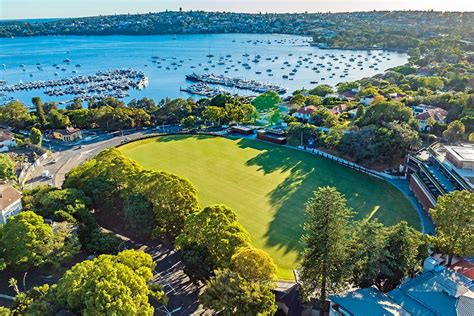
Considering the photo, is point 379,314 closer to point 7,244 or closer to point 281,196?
point 281,196

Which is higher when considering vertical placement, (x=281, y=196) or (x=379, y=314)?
(x=379, y=314)

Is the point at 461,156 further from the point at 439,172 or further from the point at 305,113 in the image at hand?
the point at 305,113

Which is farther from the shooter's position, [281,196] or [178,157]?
[178,157]

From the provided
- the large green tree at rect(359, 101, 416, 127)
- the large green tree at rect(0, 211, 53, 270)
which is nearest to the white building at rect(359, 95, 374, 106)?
the large green tree at rect(359, 101, 416, 127)

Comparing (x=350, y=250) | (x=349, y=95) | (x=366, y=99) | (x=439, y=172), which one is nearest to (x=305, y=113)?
(x=366, y=99)

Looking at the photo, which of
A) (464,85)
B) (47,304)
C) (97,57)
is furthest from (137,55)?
(47,304)

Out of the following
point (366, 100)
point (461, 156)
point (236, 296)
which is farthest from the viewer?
point (366, 100)

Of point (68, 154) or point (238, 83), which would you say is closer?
point (68, 154)

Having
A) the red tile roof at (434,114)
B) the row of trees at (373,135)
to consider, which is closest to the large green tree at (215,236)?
the row of trees at (373,135)

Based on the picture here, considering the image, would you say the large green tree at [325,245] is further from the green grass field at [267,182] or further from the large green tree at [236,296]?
the green grass field at [267,182]
